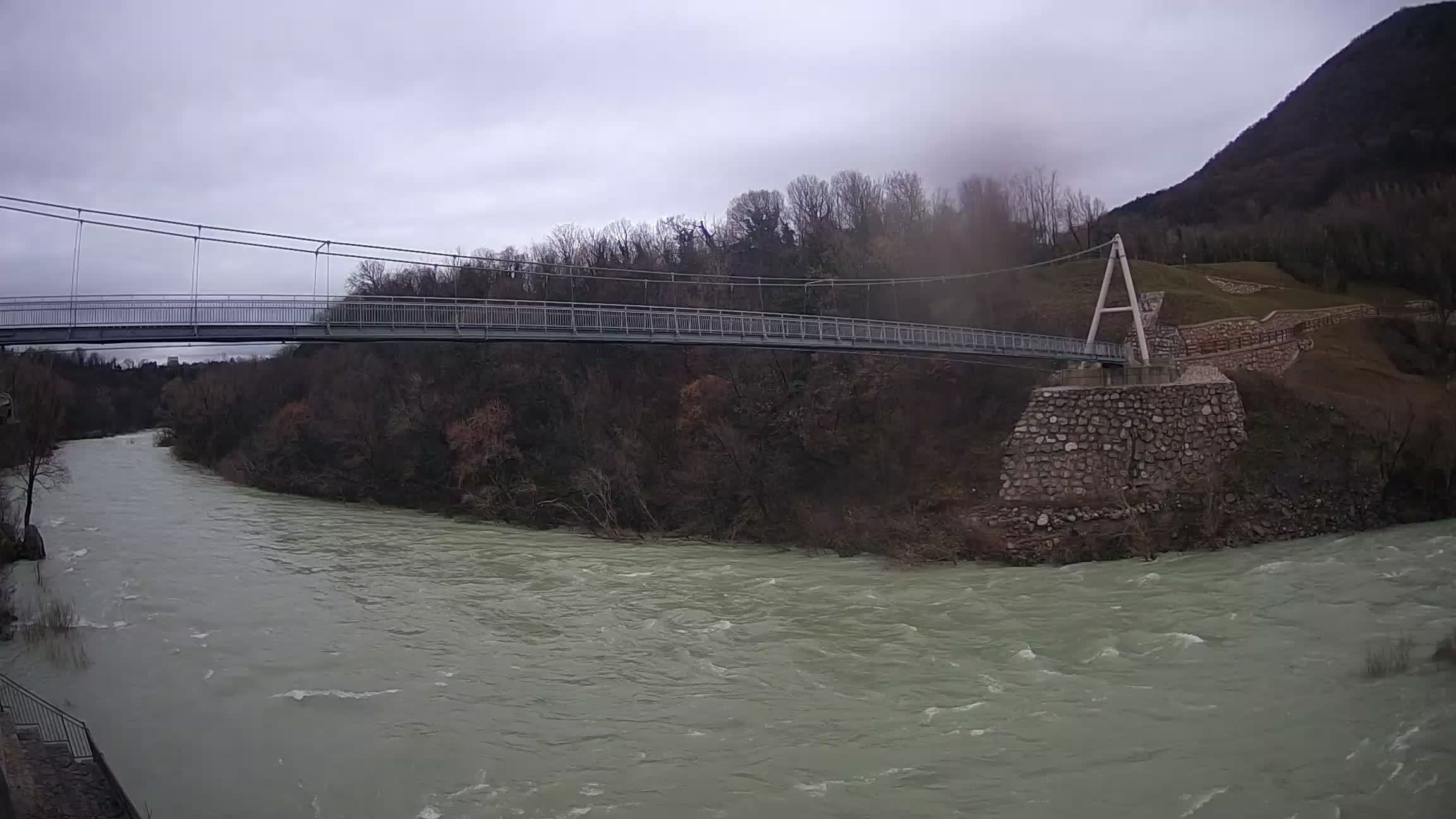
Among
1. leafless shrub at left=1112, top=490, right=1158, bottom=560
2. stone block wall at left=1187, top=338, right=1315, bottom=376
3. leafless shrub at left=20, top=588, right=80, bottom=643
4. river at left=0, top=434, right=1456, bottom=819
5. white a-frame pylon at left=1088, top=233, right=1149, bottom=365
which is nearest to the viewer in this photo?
river at left=0, top=434, right=1456, bottom=819

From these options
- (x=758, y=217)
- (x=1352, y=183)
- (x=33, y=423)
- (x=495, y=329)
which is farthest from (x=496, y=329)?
(x=1352, y=183)

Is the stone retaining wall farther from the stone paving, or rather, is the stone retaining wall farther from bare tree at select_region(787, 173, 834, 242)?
the stone paving

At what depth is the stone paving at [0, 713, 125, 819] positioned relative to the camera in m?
9.25

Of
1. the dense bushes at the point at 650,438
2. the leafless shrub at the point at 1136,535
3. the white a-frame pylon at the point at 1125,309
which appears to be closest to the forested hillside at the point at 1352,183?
the white a-frame pylon at the point at 1125,309

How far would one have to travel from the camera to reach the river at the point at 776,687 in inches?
353

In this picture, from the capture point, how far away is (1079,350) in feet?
87.4

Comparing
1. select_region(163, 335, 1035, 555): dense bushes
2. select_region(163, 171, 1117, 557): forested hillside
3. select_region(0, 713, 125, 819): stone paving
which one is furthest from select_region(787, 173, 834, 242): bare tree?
select_region(0, 713, 125, 819): stone paving

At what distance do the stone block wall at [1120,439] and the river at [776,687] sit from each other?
12.0 ft

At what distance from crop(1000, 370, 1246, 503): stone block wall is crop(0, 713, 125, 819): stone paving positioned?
68.1ft

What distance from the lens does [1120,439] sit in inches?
954

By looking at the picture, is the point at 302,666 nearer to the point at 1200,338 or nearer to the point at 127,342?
the point at 127,342

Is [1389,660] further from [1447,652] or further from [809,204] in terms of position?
[809,204]

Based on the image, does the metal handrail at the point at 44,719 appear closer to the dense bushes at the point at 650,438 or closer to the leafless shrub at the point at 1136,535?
the dense bushes at the point at 650,438

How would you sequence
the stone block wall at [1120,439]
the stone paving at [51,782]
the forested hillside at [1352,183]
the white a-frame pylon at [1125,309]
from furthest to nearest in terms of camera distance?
the forested hillside at [1352,183]
the white a-frame pylon at [1125,309]
the stone block wall at [1120,439]
the stone paving at [51,782]
